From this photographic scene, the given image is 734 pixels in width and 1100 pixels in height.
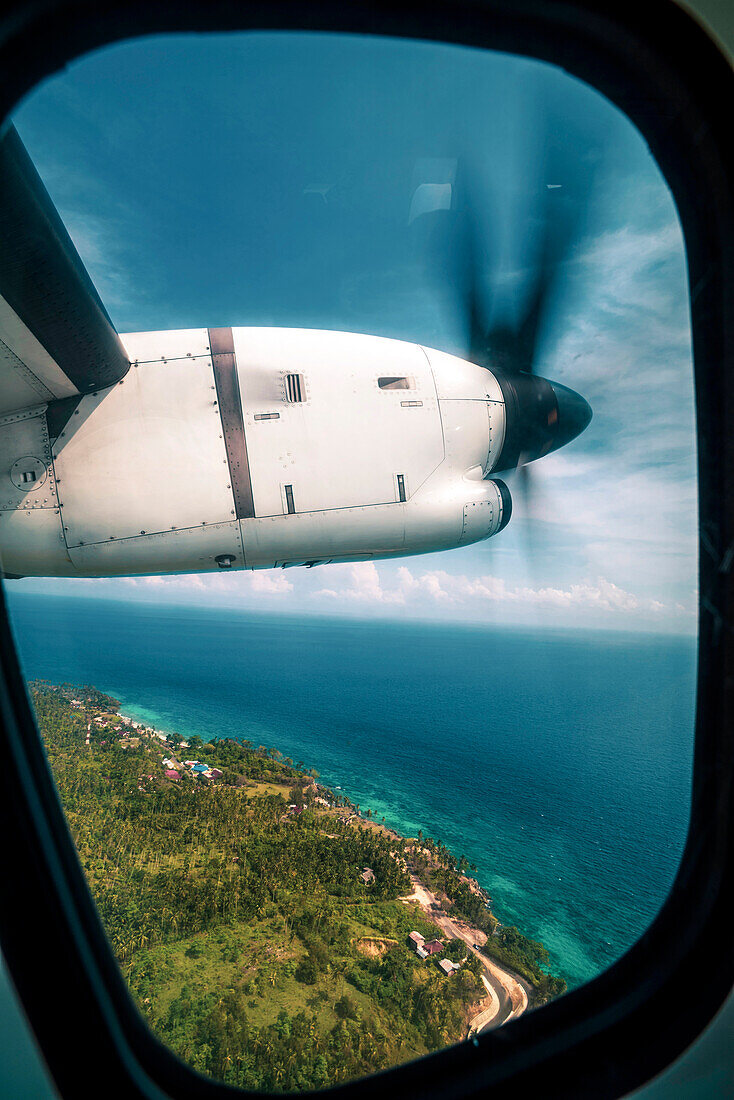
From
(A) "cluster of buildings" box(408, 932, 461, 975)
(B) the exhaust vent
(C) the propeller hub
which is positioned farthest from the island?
(C) the propeller hub

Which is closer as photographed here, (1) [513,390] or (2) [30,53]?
(2) [30,53]

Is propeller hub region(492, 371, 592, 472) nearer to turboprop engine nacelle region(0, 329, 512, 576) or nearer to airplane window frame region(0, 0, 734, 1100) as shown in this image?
turboprop engine nacelle region(0, 329, 512, 576)

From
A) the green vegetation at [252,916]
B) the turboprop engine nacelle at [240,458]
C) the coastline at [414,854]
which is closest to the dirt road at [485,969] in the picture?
the coastline at [414,854]

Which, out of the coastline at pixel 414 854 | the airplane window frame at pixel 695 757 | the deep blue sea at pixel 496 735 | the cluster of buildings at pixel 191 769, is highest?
the airplane window frame at pixel 695 757

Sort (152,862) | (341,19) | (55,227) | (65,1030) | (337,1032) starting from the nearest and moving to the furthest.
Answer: (65,1030)
(341,19)
(55,227)
(337,1032)
(152,862)

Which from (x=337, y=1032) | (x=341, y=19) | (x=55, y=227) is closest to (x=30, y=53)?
(x=341, y=19)

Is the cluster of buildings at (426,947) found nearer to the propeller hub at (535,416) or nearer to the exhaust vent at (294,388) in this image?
the propeller hub at (535,416)

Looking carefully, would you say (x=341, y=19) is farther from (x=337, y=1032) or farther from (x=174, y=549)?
(x=337, y=1032)
